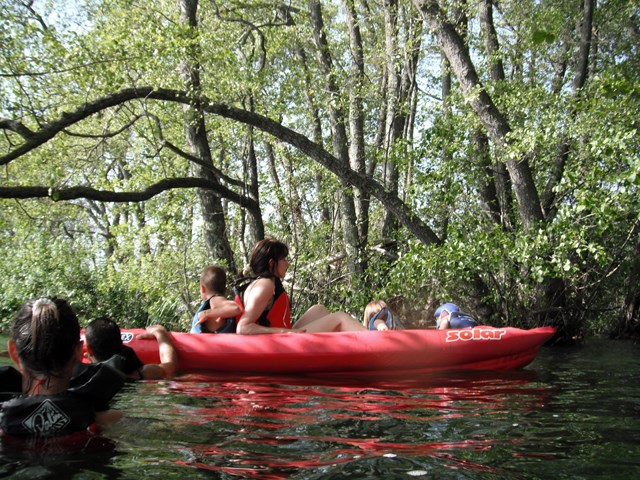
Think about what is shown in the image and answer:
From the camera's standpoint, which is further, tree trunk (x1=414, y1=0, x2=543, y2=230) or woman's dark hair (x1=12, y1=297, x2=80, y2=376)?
tree trunk (x1=414, y1=0, x2=543, y2=230)

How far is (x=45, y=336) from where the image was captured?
2.55m

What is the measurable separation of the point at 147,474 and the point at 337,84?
9.34 metres

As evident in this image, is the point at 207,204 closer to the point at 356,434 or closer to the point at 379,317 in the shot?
the point at 379,317

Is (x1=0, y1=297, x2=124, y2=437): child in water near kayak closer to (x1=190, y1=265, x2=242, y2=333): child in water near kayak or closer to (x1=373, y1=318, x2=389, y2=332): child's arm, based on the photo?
(x1=190, y1=265, x2=242, y2=333): child in water near kayak

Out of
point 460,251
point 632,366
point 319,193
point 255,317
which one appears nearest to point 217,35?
point 319,193

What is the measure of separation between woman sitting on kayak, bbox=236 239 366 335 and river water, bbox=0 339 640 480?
0.60 metres

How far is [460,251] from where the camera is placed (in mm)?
8094

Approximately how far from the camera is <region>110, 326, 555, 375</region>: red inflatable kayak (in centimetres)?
558

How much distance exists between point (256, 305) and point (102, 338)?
5.40 feet

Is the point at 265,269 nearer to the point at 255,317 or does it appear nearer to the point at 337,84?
the point at 255,317

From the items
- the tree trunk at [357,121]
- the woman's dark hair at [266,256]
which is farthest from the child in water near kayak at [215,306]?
the tree trunk at [357,121]

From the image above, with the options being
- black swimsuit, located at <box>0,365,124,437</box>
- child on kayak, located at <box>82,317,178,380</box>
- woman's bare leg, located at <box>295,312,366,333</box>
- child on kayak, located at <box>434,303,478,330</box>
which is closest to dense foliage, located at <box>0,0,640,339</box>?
child on kayak, located at <box>434,303,478,330</box>

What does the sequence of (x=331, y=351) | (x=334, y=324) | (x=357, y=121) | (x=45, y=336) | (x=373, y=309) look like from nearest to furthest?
(x=45, y=336) → (x=331, y=351) → (x=334, y=324) → (x=373, y=309) → (x=357, y=121)

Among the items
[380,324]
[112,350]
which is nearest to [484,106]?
[380,324]
